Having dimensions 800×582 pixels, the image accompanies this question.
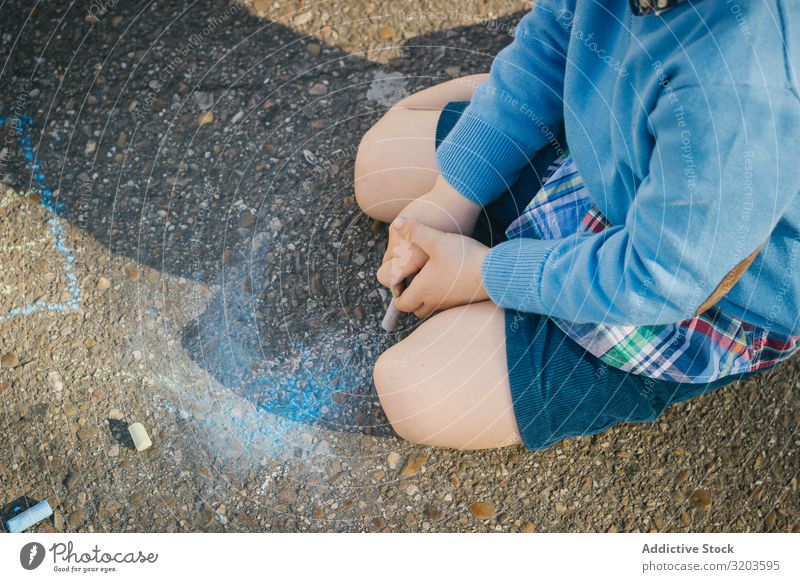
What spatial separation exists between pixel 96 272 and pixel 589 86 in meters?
0.75

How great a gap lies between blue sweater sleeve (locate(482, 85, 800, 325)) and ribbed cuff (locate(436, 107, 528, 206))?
0.17 meters

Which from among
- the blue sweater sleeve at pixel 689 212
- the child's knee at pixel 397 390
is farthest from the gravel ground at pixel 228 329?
the blue sweater sleeve at pixel 689 212

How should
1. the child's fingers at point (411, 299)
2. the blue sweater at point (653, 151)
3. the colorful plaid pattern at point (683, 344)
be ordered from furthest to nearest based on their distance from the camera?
the child's fingers at point (411, 299) < the colorful plaid pattern at point (683, 344) < the blue sweater at point (653, 151)

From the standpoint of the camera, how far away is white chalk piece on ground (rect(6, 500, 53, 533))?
93cm

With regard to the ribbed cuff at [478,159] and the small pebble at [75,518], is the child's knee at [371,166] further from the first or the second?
the small pebble at [75,518]

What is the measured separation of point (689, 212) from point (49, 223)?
2.98ft

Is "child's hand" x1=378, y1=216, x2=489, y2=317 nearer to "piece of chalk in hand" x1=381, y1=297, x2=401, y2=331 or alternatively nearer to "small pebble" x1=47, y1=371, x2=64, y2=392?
"piece of chalk in hand" x1=381, y1=297, x2=401, y2=331

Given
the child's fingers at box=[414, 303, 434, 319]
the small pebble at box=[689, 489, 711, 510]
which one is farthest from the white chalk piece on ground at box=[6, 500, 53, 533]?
the small pebble at box=[689, 489, 711, 510]

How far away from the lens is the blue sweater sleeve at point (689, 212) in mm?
542

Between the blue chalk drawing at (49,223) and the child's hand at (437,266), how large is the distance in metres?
0.49

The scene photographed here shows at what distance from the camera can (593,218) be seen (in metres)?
0.81

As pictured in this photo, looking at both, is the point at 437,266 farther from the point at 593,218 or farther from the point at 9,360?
the point at 9,360

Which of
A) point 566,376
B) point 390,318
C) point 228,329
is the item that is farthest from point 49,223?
point 566,376
